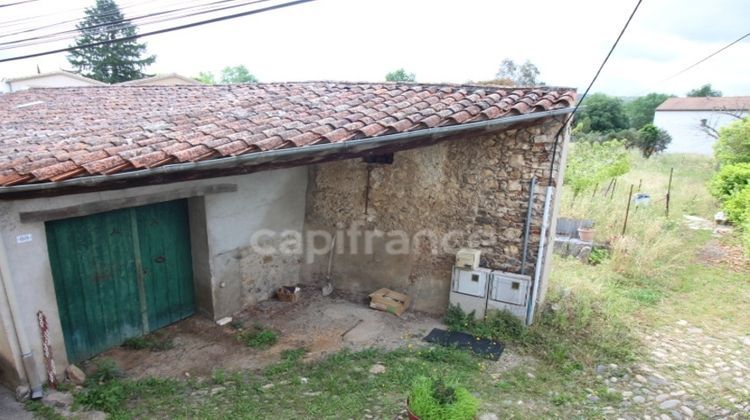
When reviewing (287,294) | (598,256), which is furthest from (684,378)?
(287,294)

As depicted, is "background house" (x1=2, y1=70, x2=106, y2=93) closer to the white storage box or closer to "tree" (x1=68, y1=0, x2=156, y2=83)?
"tree" (x1=68, y1=0, x2=156, y2=83)

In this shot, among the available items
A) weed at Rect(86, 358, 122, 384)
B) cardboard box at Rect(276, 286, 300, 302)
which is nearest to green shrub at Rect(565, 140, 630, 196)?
cardboard box at Rect(276, 286, 300, 302)

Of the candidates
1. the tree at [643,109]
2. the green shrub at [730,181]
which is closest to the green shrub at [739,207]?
the green shrub at [730,181]

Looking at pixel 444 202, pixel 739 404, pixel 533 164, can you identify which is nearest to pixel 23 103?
pixel 444 202

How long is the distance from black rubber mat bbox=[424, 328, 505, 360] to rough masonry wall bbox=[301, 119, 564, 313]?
2.36 feet

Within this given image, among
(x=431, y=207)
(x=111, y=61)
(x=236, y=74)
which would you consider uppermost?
(x=236, y=74)

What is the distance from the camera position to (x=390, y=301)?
6934mm

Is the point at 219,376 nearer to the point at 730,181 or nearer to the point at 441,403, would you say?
the point at 441,403

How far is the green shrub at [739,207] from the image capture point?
1086cm

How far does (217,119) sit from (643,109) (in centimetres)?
5378

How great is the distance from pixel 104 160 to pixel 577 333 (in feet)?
21.1

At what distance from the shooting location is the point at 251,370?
5.24m

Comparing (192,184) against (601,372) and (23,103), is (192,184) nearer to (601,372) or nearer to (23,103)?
(23,103)

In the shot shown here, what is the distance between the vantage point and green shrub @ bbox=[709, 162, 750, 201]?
498 inches
